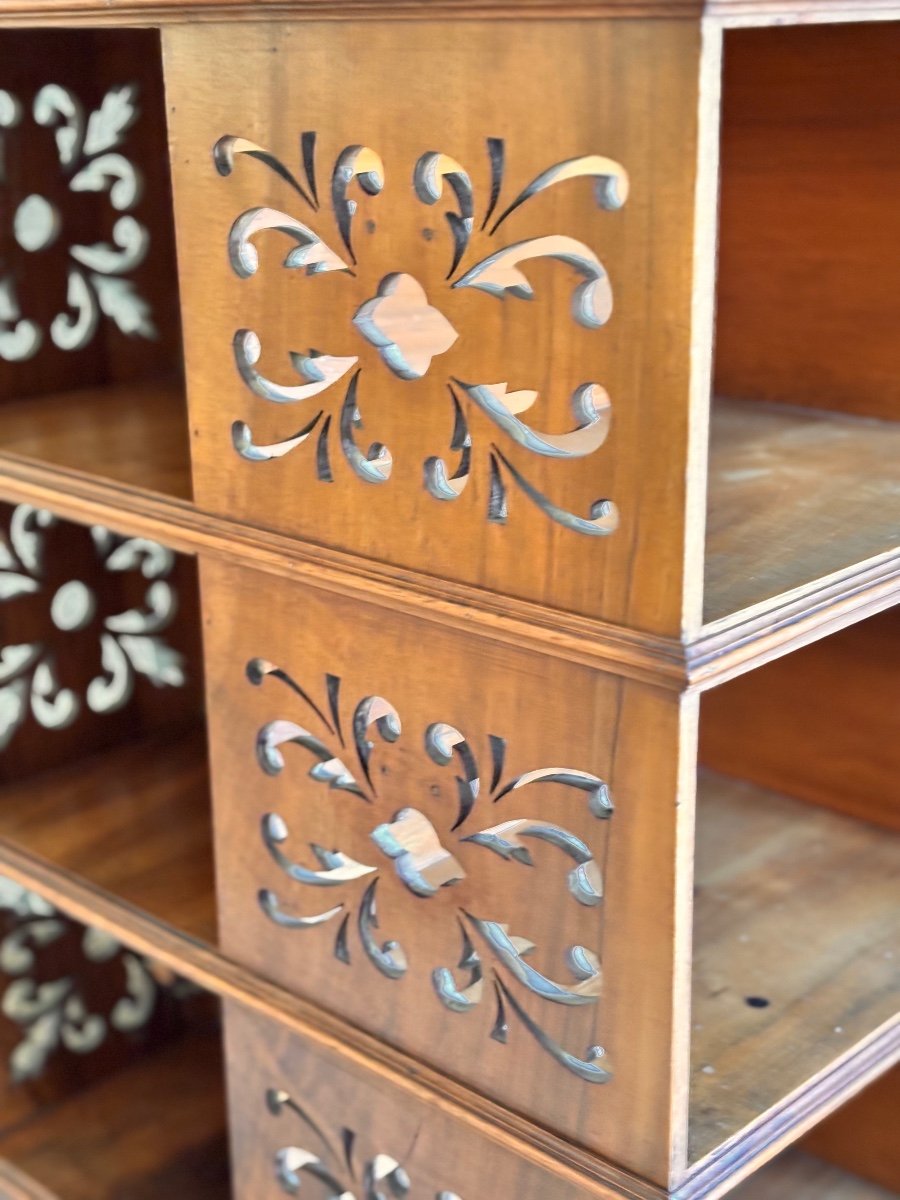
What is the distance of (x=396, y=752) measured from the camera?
903 mm

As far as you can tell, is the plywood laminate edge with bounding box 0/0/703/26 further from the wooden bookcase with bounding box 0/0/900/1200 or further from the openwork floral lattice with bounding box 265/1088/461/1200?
the openwork floral lattice with bounding box 265/1088/461/1200

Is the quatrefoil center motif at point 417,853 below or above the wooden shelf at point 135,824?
above

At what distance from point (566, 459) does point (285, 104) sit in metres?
0.26

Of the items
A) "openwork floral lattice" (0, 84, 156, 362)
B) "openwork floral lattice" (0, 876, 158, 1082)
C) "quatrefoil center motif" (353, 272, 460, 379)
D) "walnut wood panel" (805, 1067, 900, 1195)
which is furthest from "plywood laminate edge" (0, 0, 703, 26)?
"walnut wood panel" (805, 1067, 900, 1195)

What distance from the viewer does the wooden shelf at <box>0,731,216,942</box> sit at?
1.18 meters

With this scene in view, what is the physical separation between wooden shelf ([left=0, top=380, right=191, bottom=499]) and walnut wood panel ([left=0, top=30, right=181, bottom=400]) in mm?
48

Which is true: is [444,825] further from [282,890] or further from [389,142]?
[389,142]

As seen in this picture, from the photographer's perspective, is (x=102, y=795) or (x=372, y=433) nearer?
(x=372, y=433)

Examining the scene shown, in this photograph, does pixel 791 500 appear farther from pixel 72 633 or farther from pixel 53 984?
pixel 53 984

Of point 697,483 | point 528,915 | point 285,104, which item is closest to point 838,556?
point 697,483

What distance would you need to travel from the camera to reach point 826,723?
1238 mm

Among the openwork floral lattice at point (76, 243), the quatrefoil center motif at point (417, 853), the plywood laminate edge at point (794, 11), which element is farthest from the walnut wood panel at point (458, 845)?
the openwork floral lattice at point (76, 243)

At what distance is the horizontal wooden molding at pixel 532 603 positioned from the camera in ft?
2.38

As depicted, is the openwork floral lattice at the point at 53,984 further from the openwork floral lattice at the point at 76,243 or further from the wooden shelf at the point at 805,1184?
the wooden shelf at the point at 805,1184
